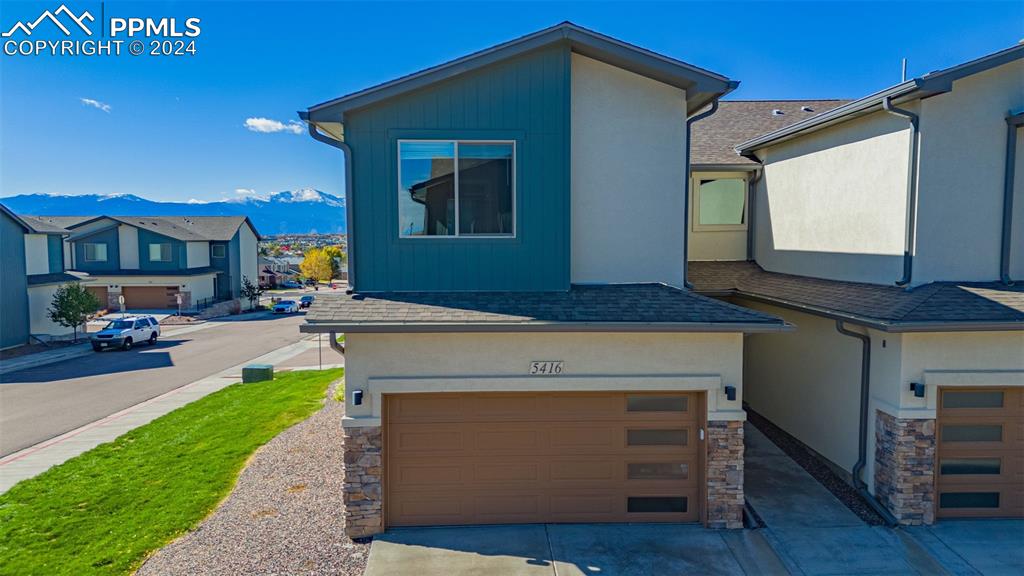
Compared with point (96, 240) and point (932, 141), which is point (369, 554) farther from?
point (96, 240)

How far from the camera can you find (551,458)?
7875mm

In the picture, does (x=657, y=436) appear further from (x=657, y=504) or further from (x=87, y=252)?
(x=87, y=252)

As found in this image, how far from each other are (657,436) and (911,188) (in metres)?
5.69

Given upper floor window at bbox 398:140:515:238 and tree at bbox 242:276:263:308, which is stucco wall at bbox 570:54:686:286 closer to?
upper floor window at bbox 398:140:515:238

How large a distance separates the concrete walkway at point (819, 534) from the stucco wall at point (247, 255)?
158 feet

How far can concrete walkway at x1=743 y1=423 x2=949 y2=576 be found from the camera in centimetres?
675

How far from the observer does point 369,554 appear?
277 inches

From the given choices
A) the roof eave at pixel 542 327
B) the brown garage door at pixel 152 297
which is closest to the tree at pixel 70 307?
the brown garage door at pixel 152 297

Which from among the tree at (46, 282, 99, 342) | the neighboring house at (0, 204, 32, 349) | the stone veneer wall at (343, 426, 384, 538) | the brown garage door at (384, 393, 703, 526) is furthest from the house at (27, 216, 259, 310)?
the brown garage door at (384, 393, 703, 526)

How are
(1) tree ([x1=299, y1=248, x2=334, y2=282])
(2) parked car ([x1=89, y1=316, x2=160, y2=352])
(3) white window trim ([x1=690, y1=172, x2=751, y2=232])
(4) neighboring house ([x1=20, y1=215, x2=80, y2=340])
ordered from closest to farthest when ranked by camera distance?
(3) white window trim ([x1=690, y1=172, x2=751, y2=232]), (2) parked car ([x1=89, y1=316, x2=160, y2=352]), (4) neighboring house ([x1=20, y1=215, x2=80, y2=340]), (1) tree ([x1=299, y1=248, x2=334, y2=282])

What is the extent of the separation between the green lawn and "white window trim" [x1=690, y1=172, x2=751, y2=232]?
1100 centimetres

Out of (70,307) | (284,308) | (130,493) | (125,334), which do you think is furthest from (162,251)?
(130,493)

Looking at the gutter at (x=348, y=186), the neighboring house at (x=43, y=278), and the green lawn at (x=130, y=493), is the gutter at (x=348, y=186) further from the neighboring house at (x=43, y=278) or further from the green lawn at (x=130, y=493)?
the neighboring house at (x=43, y=278)

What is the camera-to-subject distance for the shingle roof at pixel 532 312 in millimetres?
7207
